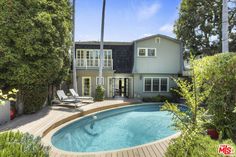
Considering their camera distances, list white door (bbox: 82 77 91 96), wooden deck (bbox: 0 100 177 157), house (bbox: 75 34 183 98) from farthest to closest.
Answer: house (bbox: 75 34 183 98) → white door (bbox: 82 77 91 96) → wooden deck (bbox: 0 100 177 157)

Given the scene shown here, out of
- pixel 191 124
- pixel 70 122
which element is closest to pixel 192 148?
pixel 191 124

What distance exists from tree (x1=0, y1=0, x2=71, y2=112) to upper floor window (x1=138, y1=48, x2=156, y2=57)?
11.8 m

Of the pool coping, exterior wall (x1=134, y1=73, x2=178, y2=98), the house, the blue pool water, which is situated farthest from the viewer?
exterior wall (x1=134, y1=73, x2=178, y2=98)

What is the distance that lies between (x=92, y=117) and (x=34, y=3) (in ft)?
28.8

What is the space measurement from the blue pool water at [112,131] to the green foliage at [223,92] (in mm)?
2782

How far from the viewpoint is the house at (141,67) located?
1008 inches

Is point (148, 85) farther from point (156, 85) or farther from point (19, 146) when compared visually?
point (19, 146)

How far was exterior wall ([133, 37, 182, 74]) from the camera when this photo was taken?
2592cm

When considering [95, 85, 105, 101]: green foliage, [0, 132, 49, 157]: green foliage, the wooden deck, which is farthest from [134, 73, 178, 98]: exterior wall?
[0, 132, 49, 157]: green foliage

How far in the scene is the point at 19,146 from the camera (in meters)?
4.34

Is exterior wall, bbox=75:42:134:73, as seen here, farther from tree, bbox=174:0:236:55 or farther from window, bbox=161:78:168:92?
tree, bbox=174:0:236:55

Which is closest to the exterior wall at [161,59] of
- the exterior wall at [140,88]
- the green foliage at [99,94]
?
the exterior wall at [140,88]

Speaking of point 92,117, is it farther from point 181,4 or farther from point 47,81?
point 181,4

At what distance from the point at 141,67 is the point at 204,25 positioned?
10.1 metres
